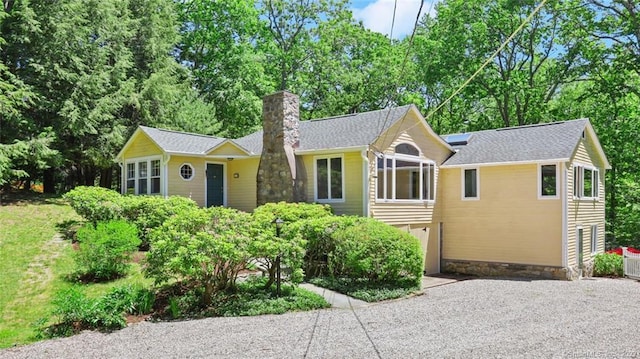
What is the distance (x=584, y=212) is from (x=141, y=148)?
17010 mm

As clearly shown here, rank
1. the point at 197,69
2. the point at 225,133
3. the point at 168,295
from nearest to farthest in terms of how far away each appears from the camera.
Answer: the point at 168,295, the point at 225,133, the point at 197,69

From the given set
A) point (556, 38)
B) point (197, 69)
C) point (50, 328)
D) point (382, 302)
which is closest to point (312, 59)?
point (197, 69)

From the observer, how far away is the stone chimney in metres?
15.2

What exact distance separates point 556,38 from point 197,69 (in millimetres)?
23343

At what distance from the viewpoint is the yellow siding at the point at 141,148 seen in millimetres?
17102

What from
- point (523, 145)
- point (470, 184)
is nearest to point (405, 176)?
point (470, 184)

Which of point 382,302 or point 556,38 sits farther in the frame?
point 556,38

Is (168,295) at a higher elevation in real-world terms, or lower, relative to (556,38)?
lower

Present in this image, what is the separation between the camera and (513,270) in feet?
51.8

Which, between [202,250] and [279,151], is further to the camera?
[279,151]

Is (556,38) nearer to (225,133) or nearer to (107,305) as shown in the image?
(225,133)

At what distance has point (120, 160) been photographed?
19000 millimetres

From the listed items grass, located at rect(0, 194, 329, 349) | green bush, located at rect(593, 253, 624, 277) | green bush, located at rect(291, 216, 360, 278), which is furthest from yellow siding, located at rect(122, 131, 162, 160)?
green bush, located at rect(593, 253, 624, 277)

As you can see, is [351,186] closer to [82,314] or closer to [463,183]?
[463,183]
